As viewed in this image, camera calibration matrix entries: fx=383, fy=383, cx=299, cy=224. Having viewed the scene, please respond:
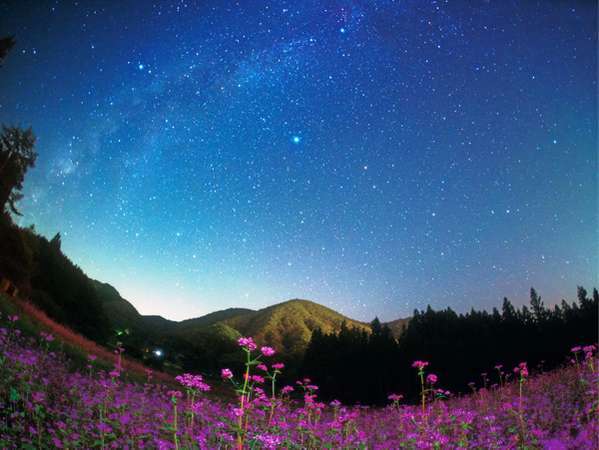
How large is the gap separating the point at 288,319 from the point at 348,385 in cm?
7233

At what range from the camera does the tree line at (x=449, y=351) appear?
39250 millimetres

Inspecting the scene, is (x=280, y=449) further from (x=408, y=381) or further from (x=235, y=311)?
(x=235, y=311)

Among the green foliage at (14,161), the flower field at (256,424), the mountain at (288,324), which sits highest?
the green foliage at (14,161)

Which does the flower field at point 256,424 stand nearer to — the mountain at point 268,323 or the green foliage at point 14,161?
the green foliage at point 14,161

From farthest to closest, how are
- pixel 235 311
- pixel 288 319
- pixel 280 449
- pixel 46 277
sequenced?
pixel 235 311 → pixel 288 319 → pixel 46 277 → pixel 280 449

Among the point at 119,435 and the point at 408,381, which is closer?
the point at 119,435

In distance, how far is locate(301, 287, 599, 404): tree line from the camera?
39.2m

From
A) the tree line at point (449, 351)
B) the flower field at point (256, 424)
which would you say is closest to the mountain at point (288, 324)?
the tree line at point (449, 351)

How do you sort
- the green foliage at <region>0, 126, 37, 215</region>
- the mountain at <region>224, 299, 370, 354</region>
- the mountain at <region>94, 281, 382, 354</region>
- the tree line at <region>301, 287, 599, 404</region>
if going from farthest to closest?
the mountain at <region>224, 299, 370, 354</region>
the mountain at <region>94, 281, 382, 354</region>
the tree line at <region>301, 287, 599, 404</region>
the green foliage at <region>0, 126, 37, 215</region>

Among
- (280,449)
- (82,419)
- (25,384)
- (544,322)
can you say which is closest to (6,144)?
(25,384)

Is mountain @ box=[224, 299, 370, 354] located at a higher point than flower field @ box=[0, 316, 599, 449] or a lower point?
lower

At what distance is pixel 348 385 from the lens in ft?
133

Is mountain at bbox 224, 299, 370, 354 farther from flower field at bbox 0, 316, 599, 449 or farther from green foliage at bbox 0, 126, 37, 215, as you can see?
flower field at bbox 0, 316, 599, 449

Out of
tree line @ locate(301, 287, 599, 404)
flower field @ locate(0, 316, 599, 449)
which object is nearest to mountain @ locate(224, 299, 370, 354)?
tree line @ locate(301, 287, 599, 404)
